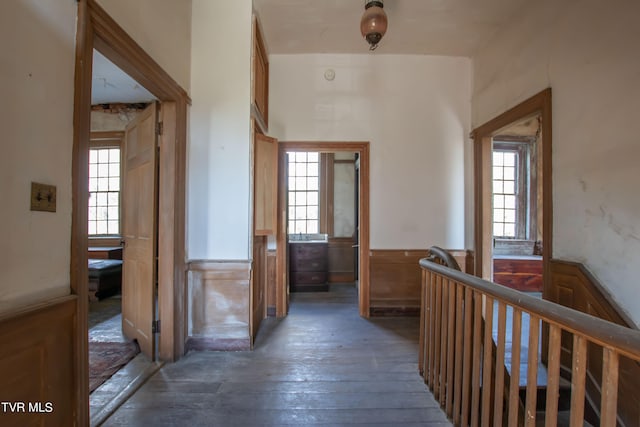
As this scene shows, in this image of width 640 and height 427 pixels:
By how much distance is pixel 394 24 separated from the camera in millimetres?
2943

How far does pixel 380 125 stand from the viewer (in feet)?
11.6

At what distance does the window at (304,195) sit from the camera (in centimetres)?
543

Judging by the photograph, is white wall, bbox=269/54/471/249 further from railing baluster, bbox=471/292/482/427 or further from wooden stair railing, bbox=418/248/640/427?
railing baluster, bbox=471/292/482/427

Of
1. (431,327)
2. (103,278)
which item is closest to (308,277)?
(431,327)

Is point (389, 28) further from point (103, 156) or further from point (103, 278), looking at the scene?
point (103, 156)

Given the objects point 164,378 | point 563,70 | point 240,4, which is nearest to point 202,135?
point 240,4

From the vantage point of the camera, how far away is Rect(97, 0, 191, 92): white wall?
171 centimetres

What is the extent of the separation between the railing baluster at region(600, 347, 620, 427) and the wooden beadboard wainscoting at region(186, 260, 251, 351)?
89.9 inches

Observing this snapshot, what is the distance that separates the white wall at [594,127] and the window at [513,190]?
9.33 ft

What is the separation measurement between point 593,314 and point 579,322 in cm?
151

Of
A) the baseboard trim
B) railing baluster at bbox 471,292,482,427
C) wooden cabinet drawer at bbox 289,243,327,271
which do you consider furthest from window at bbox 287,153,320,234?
railing baluster at bbox 471,292,482,427

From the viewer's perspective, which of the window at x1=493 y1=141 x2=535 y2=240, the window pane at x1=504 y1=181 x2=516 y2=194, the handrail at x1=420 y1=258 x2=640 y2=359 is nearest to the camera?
the handrail at x1=420 y1=258 x2=640 y2=359

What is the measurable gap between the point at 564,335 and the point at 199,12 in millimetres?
4058

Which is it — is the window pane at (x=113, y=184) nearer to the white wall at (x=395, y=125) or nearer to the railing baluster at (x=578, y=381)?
the white wall at (x=395, y=125)
